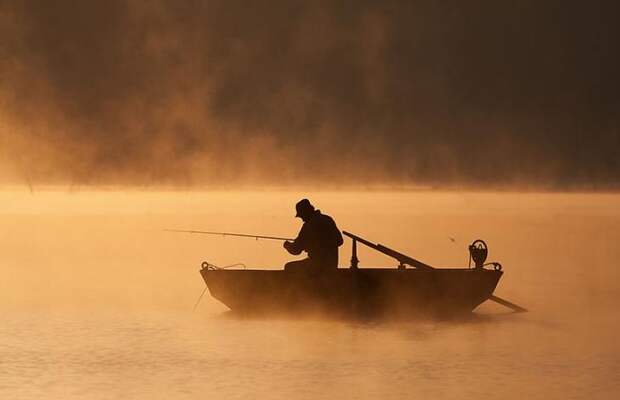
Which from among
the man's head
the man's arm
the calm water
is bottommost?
the calm water

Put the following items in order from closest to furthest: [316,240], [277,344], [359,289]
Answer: [277,344] → [316,240] → [359,289]

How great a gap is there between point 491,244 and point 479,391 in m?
24.7

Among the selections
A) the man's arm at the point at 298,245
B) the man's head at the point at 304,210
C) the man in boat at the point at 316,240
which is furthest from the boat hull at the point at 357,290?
the man's head at the point at 304,210

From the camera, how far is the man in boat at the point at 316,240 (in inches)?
705

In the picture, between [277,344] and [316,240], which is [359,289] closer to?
[316,240]

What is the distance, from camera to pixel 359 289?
18.6m

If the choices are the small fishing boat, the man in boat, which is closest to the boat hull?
the small fishing boat

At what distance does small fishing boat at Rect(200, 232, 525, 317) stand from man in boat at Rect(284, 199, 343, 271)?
0.45 feet

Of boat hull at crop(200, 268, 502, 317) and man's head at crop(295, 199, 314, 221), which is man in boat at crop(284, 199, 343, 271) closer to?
man's head at crop(295, 199, 314, 221)

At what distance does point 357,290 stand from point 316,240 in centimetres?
96

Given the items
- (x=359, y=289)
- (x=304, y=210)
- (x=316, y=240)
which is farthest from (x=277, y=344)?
(x=359, y=289)

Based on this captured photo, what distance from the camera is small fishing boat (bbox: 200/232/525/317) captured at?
18.5 metres

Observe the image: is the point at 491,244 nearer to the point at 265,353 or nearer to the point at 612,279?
the point at 612,279

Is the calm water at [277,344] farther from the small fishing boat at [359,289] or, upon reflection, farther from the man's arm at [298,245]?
the man's arm at [298,245]
